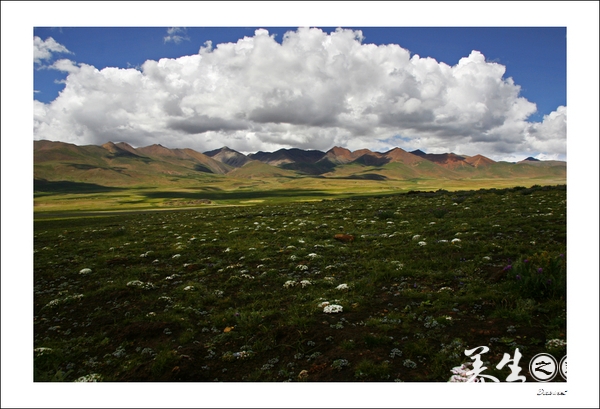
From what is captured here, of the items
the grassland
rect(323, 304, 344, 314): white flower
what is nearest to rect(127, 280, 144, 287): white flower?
the grassland

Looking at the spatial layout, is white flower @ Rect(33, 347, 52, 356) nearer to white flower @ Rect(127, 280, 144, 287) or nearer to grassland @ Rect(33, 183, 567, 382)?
grassland @ Rect(33, 183, 567, 382)

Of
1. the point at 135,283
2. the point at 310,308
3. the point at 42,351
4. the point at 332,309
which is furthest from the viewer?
the point at 135,283

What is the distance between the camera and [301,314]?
9.50 meters

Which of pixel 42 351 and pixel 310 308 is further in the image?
pixel 310 308

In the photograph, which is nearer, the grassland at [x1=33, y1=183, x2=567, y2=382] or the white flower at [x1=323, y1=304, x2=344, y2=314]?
the grassland at [x1=33, y1=183, x2=567, y2=382]

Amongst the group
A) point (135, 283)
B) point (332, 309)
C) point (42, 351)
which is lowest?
point (42, 351)

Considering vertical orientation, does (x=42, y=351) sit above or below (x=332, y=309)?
below

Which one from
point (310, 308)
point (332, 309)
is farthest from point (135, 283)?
point (332, 309)

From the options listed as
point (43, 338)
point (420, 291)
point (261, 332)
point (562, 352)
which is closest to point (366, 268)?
point (420, 291)

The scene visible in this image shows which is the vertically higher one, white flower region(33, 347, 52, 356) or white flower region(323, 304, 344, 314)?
white flower region(323, 304, 344, 314)

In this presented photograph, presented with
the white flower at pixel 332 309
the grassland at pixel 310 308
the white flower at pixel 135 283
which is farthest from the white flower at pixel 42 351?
the white flower at pixel 332 309

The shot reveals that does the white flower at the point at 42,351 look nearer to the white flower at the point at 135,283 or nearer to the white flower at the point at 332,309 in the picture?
the white flower at the point at 135,283

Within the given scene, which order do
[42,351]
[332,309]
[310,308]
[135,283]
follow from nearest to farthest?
[42,351] → [332,309] → [310,308] → [135,283]

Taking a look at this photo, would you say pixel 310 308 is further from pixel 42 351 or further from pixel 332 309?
pixel 42 351
